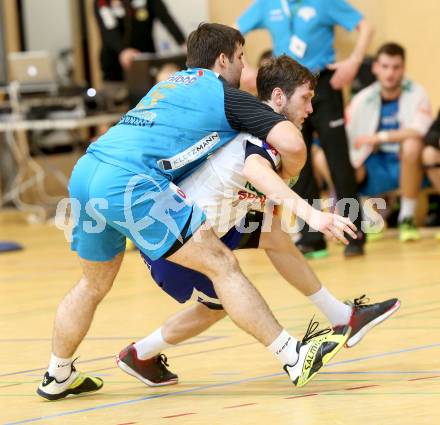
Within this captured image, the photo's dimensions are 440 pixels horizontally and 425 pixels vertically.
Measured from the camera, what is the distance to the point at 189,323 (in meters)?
4.24

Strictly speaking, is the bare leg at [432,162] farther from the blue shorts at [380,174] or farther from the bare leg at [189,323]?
the bare leg at [189,323]

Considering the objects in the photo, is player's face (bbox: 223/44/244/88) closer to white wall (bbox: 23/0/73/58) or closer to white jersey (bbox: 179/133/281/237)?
white jersey (bbox: 179/133/281/237)

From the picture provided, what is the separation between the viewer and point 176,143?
12.8 ft

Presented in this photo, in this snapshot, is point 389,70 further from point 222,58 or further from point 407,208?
point 222,58

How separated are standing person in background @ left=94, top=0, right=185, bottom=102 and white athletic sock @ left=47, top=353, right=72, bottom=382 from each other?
743 cm

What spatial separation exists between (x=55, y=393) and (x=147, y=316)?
1.70 m

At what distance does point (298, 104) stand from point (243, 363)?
1.07 m

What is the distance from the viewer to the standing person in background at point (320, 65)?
7605 mm

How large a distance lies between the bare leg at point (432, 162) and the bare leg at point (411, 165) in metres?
0.06

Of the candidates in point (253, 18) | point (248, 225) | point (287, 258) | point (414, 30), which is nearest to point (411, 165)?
point (253, 18)

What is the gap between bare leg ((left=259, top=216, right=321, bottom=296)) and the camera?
4242mm

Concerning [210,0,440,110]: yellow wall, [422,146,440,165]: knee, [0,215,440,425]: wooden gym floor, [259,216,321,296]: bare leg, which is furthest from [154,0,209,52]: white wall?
[259,216,321,296]: bare leg

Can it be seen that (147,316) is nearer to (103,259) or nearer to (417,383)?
(103,259)

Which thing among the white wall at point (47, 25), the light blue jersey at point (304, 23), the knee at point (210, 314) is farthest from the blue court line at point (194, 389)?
the white wall at point (47, 25)
